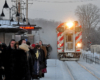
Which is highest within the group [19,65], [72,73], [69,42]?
[69,42]

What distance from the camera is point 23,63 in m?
7.48

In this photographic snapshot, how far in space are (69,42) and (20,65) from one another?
18304mm

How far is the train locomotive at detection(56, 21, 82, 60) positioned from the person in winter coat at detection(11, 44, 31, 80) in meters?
17.7

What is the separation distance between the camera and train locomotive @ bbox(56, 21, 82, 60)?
83.0ft

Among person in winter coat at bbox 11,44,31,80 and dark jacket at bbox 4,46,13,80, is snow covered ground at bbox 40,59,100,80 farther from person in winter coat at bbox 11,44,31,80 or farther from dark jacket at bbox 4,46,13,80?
person in winter coat at bbox 11,44,31,80

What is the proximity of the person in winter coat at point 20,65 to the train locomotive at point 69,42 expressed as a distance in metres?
17.7

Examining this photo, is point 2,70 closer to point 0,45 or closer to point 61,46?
point 0,45

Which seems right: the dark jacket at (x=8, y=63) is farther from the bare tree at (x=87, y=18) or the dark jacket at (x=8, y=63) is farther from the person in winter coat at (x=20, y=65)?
the bare tree at (x=87, y=18)

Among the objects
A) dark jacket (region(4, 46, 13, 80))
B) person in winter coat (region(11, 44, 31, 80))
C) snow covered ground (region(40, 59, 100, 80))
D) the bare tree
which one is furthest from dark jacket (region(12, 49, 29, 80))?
the bare tree

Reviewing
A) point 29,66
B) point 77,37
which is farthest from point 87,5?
point 29,66

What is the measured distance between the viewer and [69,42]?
25.6 m

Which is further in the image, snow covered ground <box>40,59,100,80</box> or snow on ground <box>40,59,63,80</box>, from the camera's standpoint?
snow covered ground <box>40,59,100,80</box>

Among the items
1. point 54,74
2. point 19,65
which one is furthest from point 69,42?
point 19,65

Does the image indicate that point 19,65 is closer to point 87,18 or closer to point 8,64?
point 8,64
